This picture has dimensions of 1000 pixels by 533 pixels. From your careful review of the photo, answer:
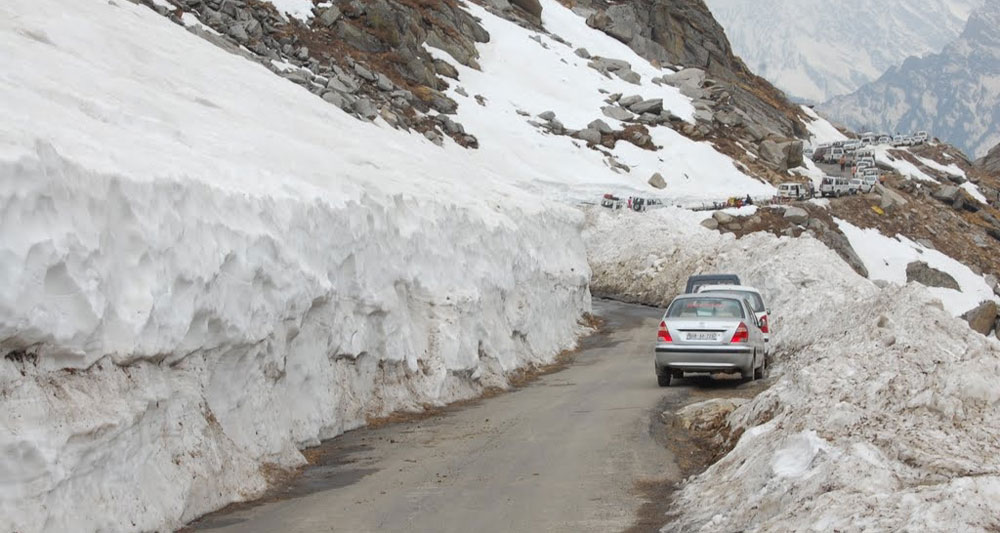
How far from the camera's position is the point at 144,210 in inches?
378

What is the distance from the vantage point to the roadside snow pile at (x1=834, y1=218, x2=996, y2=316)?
57875 millimetres

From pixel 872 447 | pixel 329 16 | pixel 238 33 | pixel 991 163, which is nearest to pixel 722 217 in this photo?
pixel 329 16

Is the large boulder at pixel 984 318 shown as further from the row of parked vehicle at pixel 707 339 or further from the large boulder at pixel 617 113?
the row of parked vehicle at pixel 707 339

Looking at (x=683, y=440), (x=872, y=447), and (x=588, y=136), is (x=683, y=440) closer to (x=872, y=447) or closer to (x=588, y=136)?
(x=872, y=447)

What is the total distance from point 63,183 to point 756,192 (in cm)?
5881

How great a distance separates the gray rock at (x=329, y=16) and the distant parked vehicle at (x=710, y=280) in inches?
1322

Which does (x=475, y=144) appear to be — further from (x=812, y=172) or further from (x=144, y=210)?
(x=144, y=210)

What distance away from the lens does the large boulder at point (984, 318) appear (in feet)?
158

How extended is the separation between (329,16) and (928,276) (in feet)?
122

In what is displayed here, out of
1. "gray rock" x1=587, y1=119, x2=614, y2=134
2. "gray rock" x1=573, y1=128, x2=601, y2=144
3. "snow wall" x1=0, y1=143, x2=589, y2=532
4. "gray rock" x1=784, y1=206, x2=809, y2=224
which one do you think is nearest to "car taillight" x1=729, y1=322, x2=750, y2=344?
"snow wall" x1=0, y1=143, x2=589, y2=532

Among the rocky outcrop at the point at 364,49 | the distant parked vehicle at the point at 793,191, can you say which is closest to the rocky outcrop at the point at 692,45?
the distant parked vehicle at the point at 793,191

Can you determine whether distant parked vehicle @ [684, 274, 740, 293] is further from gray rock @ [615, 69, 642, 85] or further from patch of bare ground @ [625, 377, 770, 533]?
gray rock @ [615, 69, 642, 85]

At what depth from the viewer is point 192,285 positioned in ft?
32.3

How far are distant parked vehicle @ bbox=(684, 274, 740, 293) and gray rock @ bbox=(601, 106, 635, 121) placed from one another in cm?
4116
